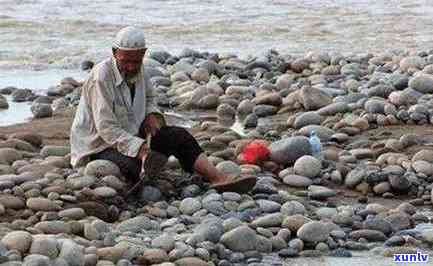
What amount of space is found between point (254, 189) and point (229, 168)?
1.32 feet

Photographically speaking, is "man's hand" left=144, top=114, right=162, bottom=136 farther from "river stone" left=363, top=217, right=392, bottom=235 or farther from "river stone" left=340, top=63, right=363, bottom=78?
"river stone" left=340, top=63, right=363, bottom=78

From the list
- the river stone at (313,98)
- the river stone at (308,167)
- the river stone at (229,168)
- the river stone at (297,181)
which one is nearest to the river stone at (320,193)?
the river stone at (297,181)

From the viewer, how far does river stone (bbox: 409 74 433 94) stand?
36.1 feet

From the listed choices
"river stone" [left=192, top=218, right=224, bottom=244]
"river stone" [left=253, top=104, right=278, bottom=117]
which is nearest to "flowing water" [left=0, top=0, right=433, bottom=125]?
"river stone" [left=253, top=104, right=278, bottom=117]

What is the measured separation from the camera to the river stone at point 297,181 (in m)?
7.95

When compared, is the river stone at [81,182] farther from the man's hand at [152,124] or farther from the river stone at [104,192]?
the man's hand at [152,124]

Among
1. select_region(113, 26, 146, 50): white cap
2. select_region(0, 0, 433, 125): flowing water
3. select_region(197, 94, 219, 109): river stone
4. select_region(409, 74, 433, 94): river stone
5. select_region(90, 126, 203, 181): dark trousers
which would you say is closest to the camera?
select_region(113, 26, 146, 50): white cap

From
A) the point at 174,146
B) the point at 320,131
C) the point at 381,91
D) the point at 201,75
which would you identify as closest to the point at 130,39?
the point at 174,146

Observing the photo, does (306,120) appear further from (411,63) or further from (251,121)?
(411,63)

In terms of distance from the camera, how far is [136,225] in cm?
662

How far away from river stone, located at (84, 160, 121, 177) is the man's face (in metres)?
0.68

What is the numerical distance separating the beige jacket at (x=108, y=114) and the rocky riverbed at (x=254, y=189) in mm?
190

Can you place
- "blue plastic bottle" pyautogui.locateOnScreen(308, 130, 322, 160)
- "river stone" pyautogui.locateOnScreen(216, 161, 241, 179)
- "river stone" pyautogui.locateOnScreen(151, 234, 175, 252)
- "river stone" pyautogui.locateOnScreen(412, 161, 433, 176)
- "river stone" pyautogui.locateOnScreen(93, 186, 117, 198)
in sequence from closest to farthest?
"river stone" pyautogui.locateOnScreen(151, 234, 175, 252) < "river stone" pyautogui.locateOnScreen(93, 186, 117, 198) < "river stone" pyautogui.locateOnScreen(216, 161, 241, 179) < "river stone" pyautogui.locateOnScreen(412, 161, 433, 176) < "blue plastic bottle" pyautogui.locateOnScreen(308, 130, 322, 160)

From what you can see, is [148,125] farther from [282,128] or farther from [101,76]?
[282,128]
